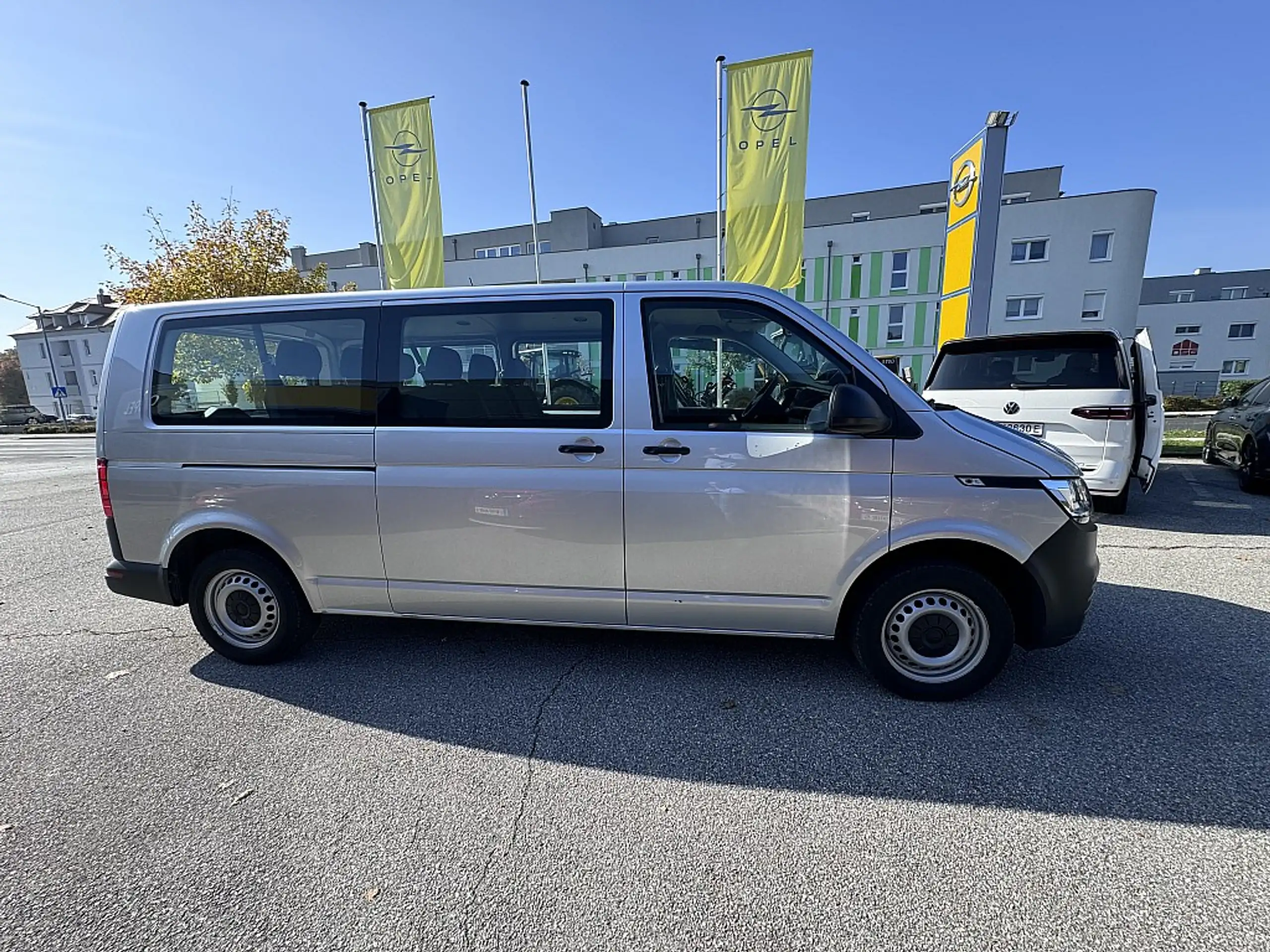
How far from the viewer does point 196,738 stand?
282 cm

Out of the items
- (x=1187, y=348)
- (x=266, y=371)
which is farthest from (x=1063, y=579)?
(x=1187, y=348)

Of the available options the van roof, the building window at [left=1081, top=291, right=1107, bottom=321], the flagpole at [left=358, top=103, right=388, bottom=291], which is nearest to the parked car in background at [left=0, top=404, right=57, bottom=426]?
the flagpole at [left=358, top=103, right=388, bottom=291]

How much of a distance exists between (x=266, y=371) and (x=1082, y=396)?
280 inches

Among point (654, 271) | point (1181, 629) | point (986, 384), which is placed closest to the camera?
point (1181, 629)

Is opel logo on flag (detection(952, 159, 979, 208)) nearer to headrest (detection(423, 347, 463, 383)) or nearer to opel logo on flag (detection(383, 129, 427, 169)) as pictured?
headrest (detection(423, 347, 463, 383))

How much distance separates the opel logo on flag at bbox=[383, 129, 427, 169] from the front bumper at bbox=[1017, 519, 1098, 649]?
16.5 meters

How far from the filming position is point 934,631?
9.69 ft

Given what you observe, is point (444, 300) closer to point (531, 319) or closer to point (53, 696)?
point (531, 319)

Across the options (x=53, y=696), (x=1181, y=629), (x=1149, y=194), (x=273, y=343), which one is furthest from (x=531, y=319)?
(x=1149, y=194)

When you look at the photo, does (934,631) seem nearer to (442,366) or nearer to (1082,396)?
(442,366)

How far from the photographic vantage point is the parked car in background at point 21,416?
4238 centimetres

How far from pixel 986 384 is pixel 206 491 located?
7.03 metres

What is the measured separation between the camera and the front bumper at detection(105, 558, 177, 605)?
3.51 meters

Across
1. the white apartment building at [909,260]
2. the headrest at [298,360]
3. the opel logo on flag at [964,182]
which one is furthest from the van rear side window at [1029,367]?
the white apartment building at [909,260]
